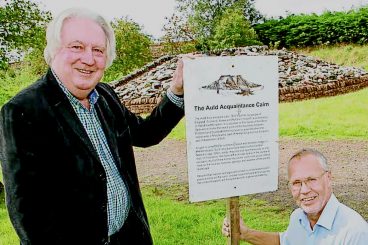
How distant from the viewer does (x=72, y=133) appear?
223 centimetres

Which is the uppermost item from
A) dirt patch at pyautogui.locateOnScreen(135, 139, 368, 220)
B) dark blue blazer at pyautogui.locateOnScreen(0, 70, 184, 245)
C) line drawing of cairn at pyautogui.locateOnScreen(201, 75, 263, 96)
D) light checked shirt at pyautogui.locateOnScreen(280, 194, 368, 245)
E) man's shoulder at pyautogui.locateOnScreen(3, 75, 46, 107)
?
man's shoulder at pyautogui.locateOnScreen(3, 75, 46, 107)

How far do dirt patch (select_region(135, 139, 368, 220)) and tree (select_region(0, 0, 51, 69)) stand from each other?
2.81m

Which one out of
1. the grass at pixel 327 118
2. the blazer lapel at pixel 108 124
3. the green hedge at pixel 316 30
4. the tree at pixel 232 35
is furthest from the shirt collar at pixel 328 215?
the green hedge at pixel 316 30

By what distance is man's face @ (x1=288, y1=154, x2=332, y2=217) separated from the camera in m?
2.74

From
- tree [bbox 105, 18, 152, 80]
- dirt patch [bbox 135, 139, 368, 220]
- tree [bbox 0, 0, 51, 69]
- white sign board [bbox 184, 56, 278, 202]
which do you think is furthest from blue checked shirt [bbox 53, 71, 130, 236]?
tree [bbox 105, 18, 152, 80]

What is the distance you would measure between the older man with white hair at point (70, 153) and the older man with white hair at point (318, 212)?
0.88 metres

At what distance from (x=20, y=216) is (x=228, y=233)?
1.35 metres

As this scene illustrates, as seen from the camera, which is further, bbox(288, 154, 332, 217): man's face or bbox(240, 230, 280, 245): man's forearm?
bbox(240, 230, 280, 245): man's forearm

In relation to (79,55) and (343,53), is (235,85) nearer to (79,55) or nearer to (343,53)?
Result: (79,55)

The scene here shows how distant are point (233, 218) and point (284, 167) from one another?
5.47 metres

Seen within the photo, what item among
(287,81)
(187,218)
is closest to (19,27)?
(187,218)

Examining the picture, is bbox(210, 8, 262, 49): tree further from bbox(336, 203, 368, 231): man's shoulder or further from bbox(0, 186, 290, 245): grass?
bbox(336, 203, 368, 231): man's shoulder

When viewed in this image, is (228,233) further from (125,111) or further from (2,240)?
(2,240)

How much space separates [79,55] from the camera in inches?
89.4
